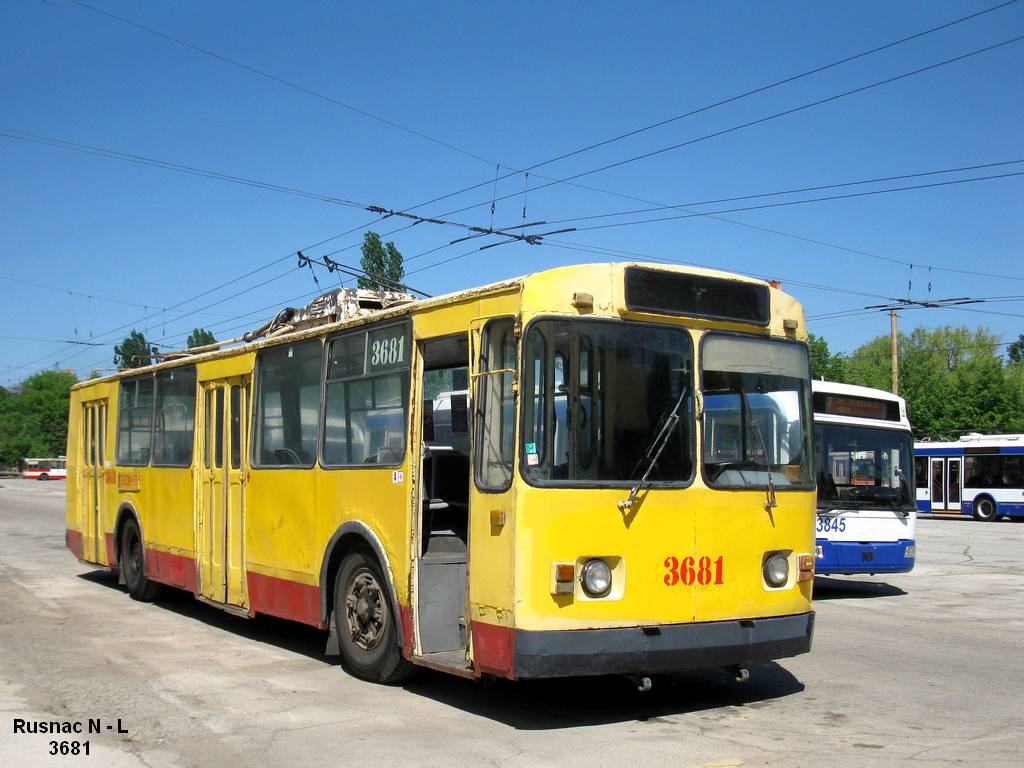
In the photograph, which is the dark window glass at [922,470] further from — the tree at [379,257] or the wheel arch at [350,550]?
the wheel arch at [350,550]

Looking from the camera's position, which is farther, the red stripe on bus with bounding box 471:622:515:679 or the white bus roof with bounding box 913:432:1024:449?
the white bus roof with bounding box 913:432:1024:449

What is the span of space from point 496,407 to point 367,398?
79.6 inches

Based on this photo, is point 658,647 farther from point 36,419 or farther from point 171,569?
point 36,419

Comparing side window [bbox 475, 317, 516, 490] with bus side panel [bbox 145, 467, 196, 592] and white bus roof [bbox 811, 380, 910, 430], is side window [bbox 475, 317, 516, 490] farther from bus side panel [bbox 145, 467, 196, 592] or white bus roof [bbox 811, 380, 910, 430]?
white bus roof [bbox 811, 380, 910, 430]

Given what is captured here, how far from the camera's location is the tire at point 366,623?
26.6 ft

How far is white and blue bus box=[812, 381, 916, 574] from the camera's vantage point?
46.7 ft

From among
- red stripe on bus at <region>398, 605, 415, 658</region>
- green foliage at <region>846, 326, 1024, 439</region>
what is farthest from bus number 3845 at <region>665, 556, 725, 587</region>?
green foliage at <region>846, 326, 1024, 439</region>

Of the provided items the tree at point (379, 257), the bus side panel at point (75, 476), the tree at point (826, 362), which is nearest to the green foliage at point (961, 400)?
the tree at point (826, 362)

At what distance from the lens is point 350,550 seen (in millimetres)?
8789

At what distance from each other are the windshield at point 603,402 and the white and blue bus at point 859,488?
767cm

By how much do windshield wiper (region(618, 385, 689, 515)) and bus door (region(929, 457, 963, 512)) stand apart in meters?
34.9

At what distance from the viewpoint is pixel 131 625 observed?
11656 millimetres

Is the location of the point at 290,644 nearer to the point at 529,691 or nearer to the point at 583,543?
the point at 529,691

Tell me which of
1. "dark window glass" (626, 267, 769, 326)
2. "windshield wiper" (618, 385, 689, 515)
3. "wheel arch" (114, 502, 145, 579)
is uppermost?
"dark window glass" (626, 267, 769, 326)
